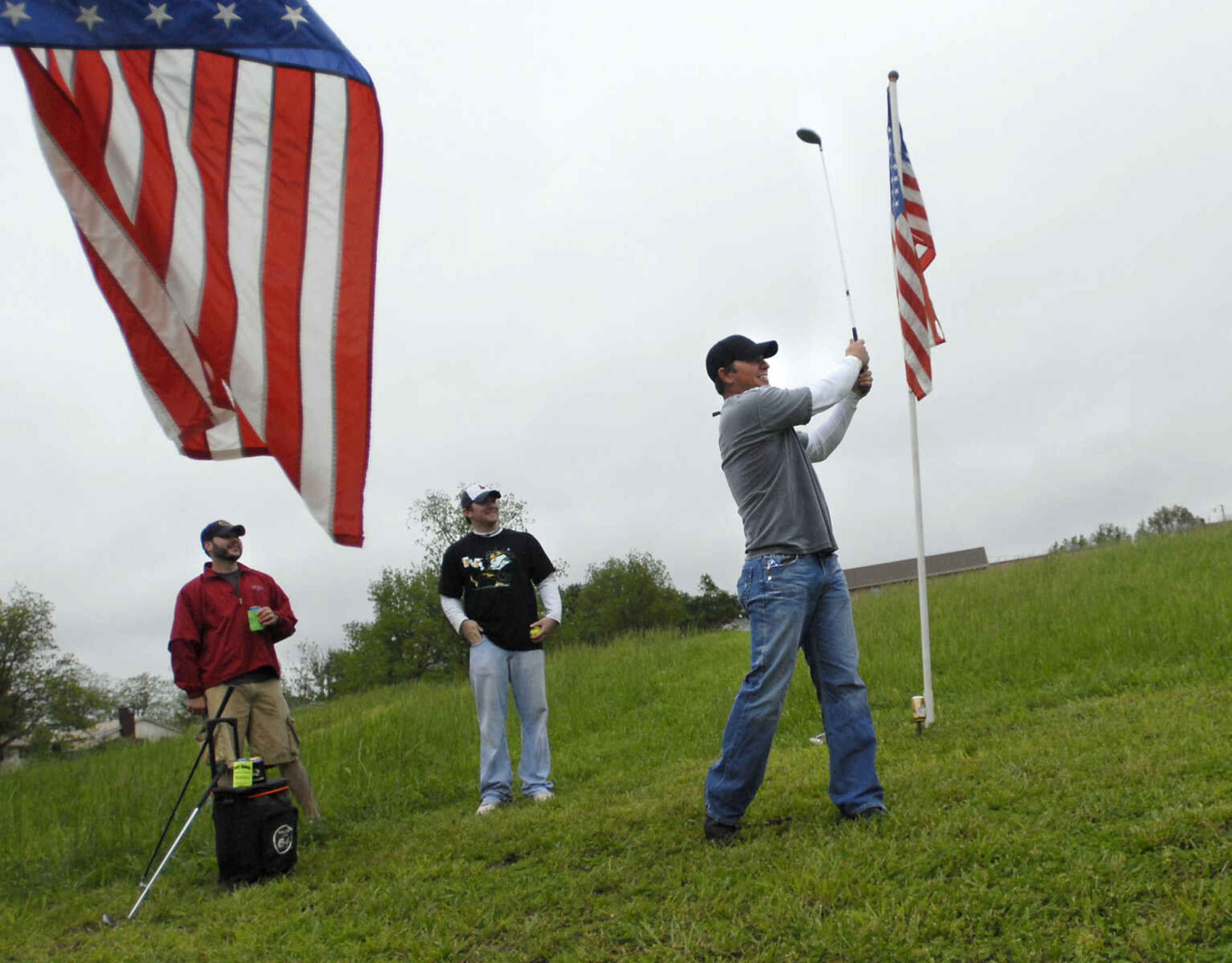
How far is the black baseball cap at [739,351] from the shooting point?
14.3ft

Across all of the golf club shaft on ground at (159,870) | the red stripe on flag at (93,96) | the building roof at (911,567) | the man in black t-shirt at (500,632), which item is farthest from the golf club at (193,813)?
the building roof at (911,567)

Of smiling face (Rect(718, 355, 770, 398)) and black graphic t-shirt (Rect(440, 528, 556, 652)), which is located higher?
smiling face (Rect(718, 355, 770, 398))

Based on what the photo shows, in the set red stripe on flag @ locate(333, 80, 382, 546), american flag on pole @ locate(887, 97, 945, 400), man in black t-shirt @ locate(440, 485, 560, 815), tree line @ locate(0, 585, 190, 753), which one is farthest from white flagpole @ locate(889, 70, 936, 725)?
tree line @ locate(0, 585, 190, 753)

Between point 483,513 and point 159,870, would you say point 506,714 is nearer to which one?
point 483,513

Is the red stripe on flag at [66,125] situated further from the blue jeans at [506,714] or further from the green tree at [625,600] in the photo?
the green tree at [625,600]

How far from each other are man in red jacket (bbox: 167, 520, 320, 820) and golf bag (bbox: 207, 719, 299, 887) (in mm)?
686

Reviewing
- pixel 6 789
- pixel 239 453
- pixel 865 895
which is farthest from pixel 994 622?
pixel 6 789

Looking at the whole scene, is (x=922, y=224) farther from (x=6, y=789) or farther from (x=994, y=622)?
(x=6, y=789)

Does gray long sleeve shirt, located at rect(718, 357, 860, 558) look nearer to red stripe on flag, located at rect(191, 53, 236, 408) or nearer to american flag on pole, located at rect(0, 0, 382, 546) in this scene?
american flag on pole, located at rect(0, 0, 382, 546)

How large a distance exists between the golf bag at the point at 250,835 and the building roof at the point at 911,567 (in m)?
74.8

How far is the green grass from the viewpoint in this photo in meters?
2.94

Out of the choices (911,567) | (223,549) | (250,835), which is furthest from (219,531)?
(911,567)

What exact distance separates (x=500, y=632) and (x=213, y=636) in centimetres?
180

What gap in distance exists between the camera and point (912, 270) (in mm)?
7043
